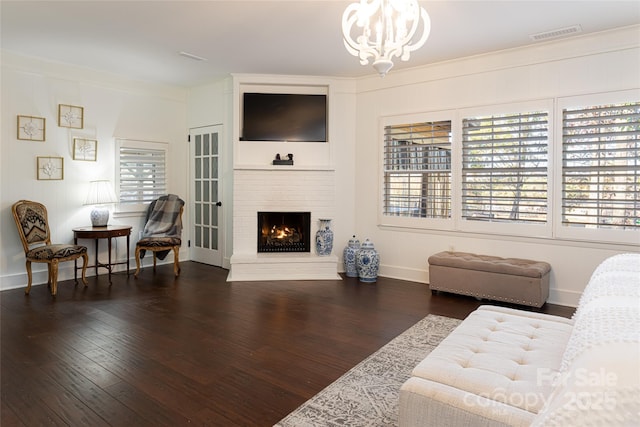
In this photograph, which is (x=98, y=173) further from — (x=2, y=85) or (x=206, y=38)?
(x=206, y=38)

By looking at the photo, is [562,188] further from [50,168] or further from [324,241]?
[50,168]

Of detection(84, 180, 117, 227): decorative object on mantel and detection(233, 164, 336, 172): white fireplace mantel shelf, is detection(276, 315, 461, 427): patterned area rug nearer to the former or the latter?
detection(233, 164, 336, 172): white fireplace mantel shelf

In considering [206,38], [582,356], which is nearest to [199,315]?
[206,38]

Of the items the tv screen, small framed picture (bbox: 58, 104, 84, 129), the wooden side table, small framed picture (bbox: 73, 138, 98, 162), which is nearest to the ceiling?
the tv screen

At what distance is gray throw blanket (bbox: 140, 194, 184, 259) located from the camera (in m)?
5.70

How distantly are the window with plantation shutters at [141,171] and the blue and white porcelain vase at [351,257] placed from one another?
3103mm

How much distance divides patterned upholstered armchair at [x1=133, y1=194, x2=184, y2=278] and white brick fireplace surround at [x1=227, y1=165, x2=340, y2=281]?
93 cm

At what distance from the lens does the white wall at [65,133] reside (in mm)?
4613

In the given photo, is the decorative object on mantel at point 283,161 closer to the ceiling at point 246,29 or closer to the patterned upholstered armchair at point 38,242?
the ceiling at point 246,29

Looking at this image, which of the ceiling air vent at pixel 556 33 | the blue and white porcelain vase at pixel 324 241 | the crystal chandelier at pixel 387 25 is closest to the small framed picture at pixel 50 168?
the blue and white porcelain vase at pixel 324 241

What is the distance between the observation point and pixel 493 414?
140 centimetres

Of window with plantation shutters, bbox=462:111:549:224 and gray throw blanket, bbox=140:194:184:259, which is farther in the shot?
gray throw blanket, bbox=140:194:184:259

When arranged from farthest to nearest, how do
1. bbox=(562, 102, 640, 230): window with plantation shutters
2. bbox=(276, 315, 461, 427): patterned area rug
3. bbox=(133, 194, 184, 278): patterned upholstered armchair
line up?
bbox=(133, 194, 184, 278): patterned upholstered armchair → bbox=(562, 102, 640, 230): window with plantation shutters → bbox=(276, 315, 461, 427): patterned area rug

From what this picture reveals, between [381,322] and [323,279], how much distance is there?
1.75m
